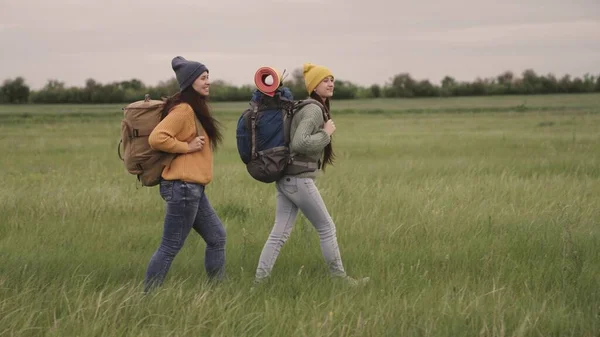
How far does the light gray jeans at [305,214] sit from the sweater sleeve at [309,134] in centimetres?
27

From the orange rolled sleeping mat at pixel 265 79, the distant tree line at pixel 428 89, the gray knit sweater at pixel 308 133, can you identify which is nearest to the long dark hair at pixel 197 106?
the orange rolled sleeping mat at pixel 265 79

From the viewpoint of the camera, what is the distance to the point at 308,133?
464 centimetres

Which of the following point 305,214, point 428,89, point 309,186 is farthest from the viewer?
point 428,89

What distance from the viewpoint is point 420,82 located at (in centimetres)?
6369

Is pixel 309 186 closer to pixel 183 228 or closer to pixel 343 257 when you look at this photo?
pixel 183 228

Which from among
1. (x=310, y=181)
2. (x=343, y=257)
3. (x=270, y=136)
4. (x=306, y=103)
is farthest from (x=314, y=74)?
(x=343, y=257)

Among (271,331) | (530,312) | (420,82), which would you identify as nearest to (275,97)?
(271,331)

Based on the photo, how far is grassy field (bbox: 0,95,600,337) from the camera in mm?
3951

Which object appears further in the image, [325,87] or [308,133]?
[325,87]

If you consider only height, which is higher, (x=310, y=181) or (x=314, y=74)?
(x=314, y=74)

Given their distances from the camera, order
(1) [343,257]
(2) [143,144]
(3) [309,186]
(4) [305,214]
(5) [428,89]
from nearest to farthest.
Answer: (2) [143,144], (3) [309,186], (4) [305,214], (1) [343,257], (5) [428,89]

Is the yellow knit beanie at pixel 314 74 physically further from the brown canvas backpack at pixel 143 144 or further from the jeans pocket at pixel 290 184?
the brown canvas backpack at pixel 143 144

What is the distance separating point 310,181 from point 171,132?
104 cm

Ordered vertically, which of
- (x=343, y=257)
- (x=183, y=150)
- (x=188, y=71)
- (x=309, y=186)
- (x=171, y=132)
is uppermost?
(x=188, y=71)
